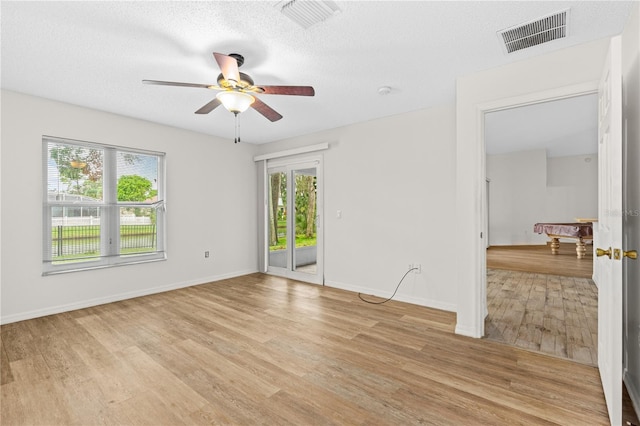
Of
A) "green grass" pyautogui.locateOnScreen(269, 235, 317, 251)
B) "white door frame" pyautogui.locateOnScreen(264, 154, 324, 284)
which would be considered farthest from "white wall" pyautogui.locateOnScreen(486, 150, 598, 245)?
"green grass" pyautogui.locateOnScreen(269, 235, 317, 251)

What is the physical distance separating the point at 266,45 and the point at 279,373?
2.53 meters

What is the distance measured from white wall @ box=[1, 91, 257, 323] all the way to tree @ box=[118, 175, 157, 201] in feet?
0.90

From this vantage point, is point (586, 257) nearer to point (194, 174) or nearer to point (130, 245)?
point (194, 174)

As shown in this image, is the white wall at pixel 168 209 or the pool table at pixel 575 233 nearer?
the white wall at pixel 168 209

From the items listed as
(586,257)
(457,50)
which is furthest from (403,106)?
(586,257)

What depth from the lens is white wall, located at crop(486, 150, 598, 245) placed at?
8.90 m

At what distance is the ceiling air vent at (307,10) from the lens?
1.94 meters

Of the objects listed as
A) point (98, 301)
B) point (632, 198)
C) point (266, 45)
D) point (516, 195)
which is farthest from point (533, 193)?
point (98, 301)

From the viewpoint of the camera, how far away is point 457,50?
252 centimetres

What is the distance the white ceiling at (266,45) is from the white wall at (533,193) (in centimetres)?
679

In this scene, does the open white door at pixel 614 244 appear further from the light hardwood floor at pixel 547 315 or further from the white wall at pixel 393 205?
the white wall at pixel 393 205

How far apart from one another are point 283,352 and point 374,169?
2.76 m

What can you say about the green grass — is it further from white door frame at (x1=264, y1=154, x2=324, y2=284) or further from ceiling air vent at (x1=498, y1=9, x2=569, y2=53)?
ceiling air vent at (x1=498, y1=9, x2=569, y2=53)

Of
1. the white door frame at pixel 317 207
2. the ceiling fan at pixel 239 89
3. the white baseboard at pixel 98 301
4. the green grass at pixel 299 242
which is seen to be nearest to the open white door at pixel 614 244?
the ceiling fan at pixel 239 89
